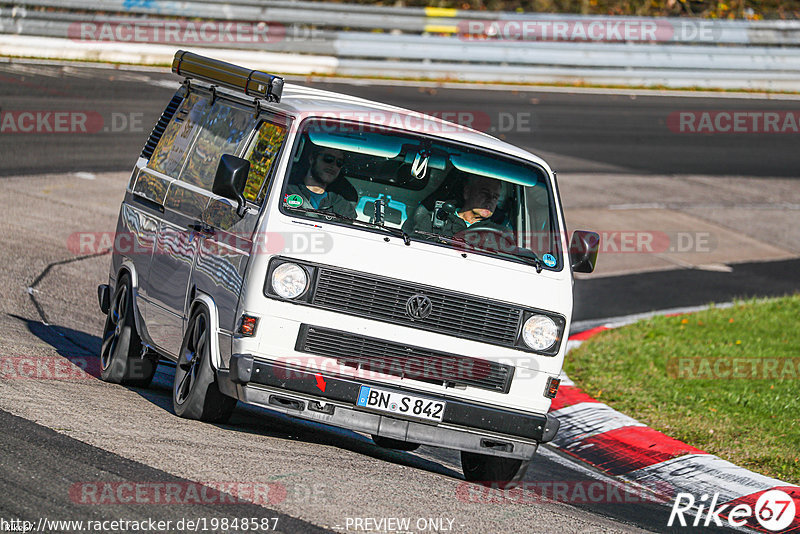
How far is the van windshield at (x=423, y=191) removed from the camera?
23.9 ft

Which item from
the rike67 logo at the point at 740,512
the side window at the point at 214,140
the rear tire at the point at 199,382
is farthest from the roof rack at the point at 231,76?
the rike67 logo at the point at 740,512

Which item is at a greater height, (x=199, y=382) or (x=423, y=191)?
(x=423, y=191)

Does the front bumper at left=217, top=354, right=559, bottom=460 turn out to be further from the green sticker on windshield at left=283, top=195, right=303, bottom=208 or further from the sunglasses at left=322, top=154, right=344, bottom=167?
the sunglasses at left=322, top=154, right=344, bottom=167

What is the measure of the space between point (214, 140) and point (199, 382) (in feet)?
5.90

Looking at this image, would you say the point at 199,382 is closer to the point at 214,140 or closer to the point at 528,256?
the point at 214,140

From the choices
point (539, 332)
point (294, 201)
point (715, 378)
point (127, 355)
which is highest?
point (294, 201)

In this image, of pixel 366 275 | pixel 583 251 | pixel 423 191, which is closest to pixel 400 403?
pixel 366 275

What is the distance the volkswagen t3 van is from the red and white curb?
5.06ft

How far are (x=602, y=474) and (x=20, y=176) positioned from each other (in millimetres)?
9683

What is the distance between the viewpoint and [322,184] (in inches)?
289

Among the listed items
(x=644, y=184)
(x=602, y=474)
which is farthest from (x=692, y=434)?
(x=644, y=184)

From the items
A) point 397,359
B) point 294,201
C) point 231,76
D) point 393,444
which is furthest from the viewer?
point 393,444

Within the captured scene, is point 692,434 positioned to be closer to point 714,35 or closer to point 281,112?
point 281,112

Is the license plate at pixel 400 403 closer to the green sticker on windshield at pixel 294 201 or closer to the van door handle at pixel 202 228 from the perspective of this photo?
the green sticker on windshield at pixel 294 201
